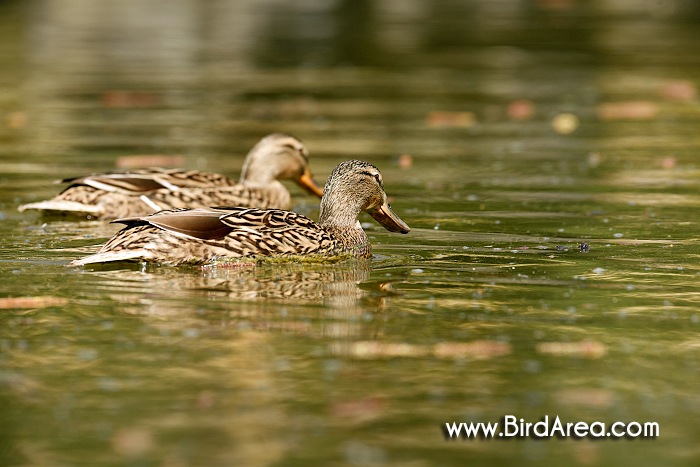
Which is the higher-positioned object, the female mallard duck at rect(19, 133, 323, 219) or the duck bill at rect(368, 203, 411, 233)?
the female mallard duck at rect(19, 133, 323, 219)

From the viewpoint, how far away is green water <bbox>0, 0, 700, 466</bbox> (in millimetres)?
6555

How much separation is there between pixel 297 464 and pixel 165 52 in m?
23.1

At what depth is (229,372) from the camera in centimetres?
733

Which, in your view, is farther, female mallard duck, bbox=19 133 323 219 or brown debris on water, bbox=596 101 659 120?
brown debris on water, bbox=596 101 659 120

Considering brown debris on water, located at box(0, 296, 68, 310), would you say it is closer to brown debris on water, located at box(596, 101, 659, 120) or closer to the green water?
the green water

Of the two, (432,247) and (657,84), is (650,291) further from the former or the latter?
(657,84)

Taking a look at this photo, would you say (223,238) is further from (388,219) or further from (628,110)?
(628,110)

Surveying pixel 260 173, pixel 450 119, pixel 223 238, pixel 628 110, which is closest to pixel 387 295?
pixel 223 238

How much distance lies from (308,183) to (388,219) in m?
2.76

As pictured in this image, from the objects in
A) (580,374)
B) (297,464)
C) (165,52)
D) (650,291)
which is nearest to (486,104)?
(165,52)

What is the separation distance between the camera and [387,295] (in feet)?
30.2

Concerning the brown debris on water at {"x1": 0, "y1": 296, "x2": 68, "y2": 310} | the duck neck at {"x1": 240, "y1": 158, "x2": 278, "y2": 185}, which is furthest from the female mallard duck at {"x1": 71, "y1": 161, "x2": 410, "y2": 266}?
the duck neck at {"x1": 240, "y1": 158, "x2": 278, "y2": 185}

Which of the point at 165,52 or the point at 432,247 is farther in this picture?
the point at 165,52

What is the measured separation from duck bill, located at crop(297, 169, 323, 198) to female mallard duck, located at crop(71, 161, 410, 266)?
9.74 feet
